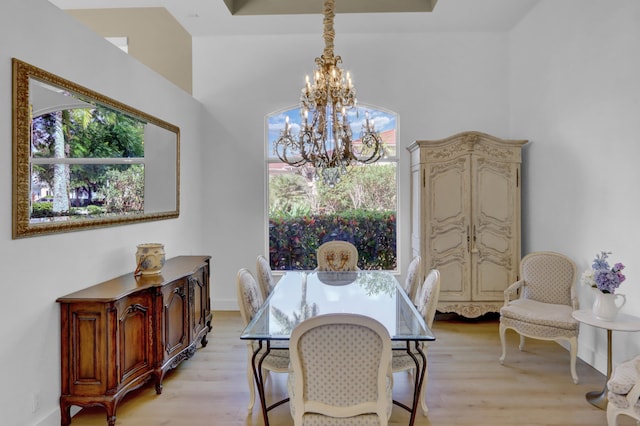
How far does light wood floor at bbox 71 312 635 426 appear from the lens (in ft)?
8.35

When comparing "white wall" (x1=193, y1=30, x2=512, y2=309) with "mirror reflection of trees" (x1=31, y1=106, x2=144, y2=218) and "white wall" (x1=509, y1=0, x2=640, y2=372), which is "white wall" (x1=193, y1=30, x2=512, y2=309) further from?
"mirror reflection of trees" (x1=31, y1=106, x2=144, y2=218)

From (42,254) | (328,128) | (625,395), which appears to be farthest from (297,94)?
(625,395)

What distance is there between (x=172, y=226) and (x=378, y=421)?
3.17 m

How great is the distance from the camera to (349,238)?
5.12 metres

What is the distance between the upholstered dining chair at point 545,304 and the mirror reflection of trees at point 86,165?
3545 millimetres

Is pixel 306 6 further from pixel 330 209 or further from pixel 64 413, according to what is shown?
pixel 64 413

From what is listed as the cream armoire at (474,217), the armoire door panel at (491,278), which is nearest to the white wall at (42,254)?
the cream armoire at (474,217)

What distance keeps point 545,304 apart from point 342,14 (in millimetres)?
3868

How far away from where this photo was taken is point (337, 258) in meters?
4.17

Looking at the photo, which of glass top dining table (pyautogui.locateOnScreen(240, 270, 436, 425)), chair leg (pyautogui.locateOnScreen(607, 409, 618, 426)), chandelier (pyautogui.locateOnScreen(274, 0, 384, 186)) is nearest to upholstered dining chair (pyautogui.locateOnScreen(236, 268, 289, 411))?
glass top dining table (pyautogui.locateOnScreen(240, 270, 436, 425))

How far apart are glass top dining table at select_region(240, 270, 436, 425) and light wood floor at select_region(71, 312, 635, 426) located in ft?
0.92

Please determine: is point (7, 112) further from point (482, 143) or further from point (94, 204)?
point (482, 143)

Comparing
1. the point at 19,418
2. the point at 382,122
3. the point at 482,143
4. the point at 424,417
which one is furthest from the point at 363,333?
the point at 382,122

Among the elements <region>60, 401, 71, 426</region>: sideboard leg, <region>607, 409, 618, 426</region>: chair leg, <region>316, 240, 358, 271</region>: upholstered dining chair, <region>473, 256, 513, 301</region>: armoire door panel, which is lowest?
<region>60, 401, 71, 426</region>: sideboard leg
